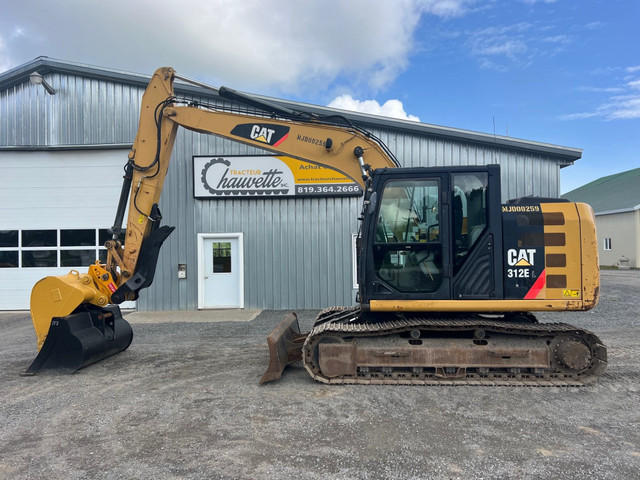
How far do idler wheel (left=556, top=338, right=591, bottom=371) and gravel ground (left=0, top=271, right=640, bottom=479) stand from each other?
287mm

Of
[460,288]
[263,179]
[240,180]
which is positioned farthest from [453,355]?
[240,180]

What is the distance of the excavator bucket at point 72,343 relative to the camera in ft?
17.9

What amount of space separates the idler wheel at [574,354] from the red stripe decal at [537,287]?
0.64 m

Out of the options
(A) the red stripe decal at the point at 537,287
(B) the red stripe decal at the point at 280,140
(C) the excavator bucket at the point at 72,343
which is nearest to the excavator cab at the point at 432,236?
(A) the red stripe decal at the point at 537,287

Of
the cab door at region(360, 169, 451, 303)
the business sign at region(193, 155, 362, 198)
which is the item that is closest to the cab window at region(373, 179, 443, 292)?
the cab door at region(360, 169, 451, 303)

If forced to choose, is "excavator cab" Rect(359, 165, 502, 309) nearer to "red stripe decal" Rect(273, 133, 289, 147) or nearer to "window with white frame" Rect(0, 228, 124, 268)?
"red stripe decal" Rect(273, 133, 289, 147)

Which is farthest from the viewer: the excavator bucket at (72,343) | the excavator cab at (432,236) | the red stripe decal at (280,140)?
the red stripe decal at (280,140)

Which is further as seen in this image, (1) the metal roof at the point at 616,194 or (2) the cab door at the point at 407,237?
(1) the metal roof at the point at 616,194

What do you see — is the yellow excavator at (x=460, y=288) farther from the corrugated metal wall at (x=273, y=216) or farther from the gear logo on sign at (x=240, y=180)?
the gear logo on sign at (x=240, y=180)

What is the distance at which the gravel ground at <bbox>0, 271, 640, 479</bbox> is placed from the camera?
3.12m

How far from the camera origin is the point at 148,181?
236 inches

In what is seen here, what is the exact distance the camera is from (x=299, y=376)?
522cm

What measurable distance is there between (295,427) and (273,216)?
7.46 m

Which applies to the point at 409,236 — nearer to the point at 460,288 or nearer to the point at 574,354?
the point at 460,288
